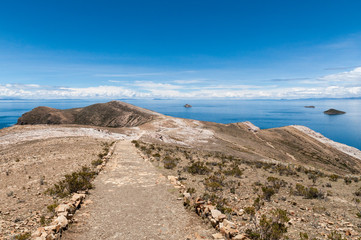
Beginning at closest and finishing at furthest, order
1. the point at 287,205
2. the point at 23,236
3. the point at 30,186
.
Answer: the point at 23,236 → the point at 287,205 → the point at 30,186

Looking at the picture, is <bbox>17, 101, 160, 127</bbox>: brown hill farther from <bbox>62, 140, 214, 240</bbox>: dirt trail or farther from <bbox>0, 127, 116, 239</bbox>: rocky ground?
<bbox>62, 140, 214, 240</bbox>: dirt trail

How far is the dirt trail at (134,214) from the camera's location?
28.0 feet

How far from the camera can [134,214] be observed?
10.1 meters

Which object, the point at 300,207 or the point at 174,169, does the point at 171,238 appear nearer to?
the point at 300,207

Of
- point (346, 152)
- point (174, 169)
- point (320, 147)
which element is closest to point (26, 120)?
point (174, 169)

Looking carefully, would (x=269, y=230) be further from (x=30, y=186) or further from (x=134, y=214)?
(x=30, y=186)

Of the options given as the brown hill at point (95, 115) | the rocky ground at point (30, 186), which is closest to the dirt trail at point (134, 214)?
the rocky ground at point (30, 186)

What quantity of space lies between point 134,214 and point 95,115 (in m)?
138

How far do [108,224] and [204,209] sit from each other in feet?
16.3

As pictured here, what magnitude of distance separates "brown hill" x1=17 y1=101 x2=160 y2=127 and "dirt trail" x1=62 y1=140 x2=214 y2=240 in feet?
327

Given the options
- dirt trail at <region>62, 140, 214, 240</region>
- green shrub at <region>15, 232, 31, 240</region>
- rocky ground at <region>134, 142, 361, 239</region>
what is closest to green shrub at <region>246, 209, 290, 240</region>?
rocky ground at <region>134, 142, 361, 239</region>

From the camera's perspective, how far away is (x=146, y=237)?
27.1ft

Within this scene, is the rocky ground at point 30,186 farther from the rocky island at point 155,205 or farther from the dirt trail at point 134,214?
the dirt trail at point 134,214

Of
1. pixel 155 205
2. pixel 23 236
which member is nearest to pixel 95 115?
pixel 155 205
